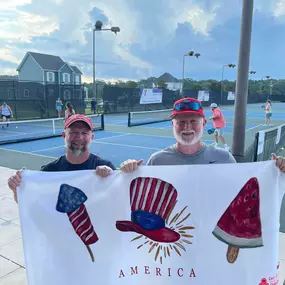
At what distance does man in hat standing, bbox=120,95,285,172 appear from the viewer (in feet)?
8.89

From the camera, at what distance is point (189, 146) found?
2705 mm

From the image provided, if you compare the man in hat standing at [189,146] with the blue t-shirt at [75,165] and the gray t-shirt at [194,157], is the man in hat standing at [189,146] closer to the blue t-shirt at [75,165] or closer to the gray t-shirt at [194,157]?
the gray t-shirt at [194,157]

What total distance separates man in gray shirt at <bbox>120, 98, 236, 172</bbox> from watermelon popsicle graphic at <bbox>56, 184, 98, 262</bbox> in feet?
2.41

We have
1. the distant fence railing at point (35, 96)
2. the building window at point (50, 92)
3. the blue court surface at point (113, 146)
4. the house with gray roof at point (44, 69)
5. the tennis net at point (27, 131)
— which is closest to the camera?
the blue court surface at point (113, 146)

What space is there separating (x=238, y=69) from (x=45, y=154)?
8263 mm

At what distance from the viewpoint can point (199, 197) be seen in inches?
99.3

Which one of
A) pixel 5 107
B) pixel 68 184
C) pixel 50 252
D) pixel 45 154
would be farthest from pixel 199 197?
pixel 5 107

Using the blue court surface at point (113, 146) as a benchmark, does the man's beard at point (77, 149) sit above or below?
above

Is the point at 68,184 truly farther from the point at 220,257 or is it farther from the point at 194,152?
the point at 220,257

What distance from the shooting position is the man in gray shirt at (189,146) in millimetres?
2709

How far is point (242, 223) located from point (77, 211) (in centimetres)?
141

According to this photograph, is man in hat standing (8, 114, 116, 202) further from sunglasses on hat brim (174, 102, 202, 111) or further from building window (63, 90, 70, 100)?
building window (63, 90, 70, 100)

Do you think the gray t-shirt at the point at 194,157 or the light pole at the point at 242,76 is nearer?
the gray t-shirt at the point at 194,157

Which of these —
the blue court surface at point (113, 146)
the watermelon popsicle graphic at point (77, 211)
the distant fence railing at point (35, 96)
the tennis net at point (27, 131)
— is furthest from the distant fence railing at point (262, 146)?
the distant fence railing at point (35, 96)
